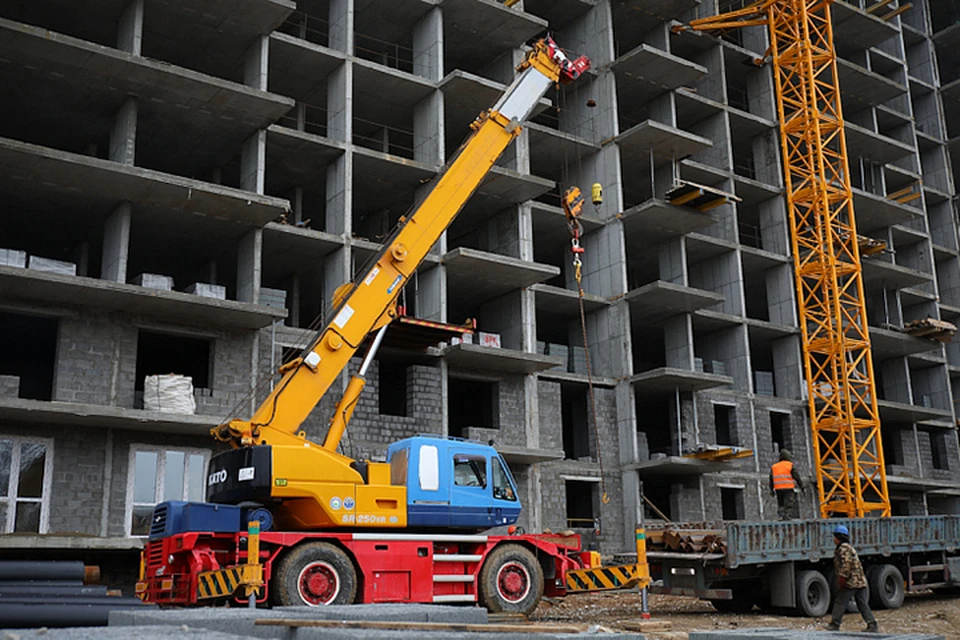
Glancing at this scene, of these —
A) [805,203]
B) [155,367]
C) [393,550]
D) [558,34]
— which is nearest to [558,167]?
[558,34]

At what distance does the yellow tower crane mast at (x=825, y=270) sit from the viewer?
3672 centimetres

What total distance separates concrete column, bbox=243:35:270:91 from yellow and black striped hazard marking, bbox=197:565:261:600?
52.2 ft

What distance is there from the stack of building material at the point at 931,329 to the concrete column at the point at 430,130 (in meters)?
25.7

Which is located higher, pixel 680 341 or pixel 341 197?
pixel 341 197

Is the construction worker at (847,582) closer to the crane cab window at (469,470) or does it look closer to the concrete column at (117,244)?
the crane cab window at (469,470)

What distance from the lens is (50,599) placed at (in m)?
11.4

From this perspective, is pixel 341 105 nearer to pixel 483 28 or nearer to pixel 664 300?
pixel 483 28

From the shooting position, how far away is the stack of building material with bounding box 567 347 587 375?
35709mm

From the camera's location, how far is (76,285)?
72.2 ft

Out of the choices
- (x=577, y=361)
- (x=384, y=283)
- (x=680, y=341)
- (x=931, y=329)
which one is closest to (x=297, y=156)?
(x=384, y=283)

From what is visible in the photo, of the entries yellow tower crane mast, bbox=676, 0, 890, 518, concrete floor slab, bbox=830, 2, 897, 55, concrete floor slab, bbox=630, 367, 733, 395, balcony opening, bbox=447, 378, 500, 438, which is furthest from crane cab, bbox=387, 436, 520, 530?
concrete floor slab, bbox=830, 2, 897, 55

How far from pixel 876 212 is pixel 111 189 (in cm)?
3642

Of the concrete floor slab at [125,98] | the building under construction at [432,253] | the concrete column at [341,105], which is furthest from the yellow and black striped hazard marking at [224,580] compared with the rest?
the concrete column at [341,105]

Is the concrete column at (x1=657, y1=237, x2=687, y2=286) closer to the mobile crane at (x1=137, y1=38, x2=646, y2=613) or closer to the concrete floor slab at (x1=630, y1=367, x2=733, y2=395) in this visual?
the concrete floor slab at (x1=630, y1=367, x2=733, y2=395)
